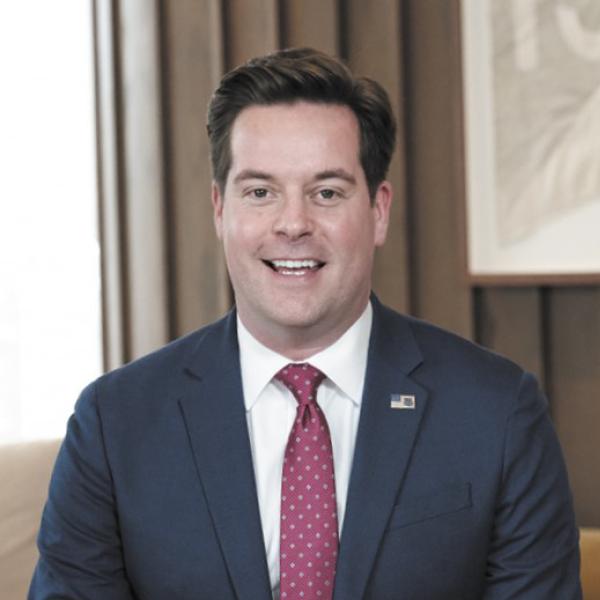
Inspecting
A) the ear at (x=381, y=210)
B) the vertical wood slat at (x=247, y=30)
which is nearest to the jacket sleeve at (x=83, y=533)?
the ear at (x=381, y=210)

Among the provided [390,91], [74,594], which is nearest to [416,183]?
[390,91]

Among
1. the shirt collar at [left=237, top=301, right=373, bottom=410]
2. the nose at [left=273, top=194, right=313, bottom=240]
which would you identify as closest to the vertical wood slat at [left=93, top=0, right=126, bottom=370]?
the shirt collar at [left=237, top=301, right=373, bottom=410]

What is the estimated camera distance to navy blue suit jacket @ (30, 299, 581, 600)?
196 cm

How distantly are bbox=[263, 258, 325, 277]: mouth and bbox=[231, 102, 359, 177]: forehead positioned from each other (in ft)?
0.52

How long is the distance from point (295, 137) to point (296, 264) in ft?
0.71

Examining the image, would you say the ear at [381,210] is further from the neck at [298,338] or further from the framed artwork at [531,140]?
the framed artwork at [531,140]

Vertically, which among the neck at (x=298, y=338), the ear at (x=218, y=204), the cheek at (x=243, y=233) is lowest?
the neck at (x=298, y=338)

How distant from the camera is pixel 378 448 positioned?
2000mm

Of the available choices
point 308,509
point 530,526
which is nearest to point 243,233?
point 308,509

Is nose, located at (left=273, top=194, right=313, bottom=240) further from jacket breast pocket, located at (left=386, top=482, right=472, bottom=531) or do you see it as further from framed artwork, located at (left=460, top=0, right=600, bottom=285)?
framed artwork, located at (left=460, top=0, right=600, bottom=285)

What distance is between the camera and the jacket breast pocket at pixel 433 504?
6.49 ft

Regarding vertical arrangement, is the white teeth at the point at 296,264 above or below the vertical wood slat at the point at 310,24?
below

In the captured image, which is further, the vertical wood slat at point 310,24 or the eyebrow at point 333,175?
the vertical wood slat at point 310,24

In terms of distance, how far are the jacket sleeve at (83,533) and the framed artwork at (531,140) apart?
3.46 ft
